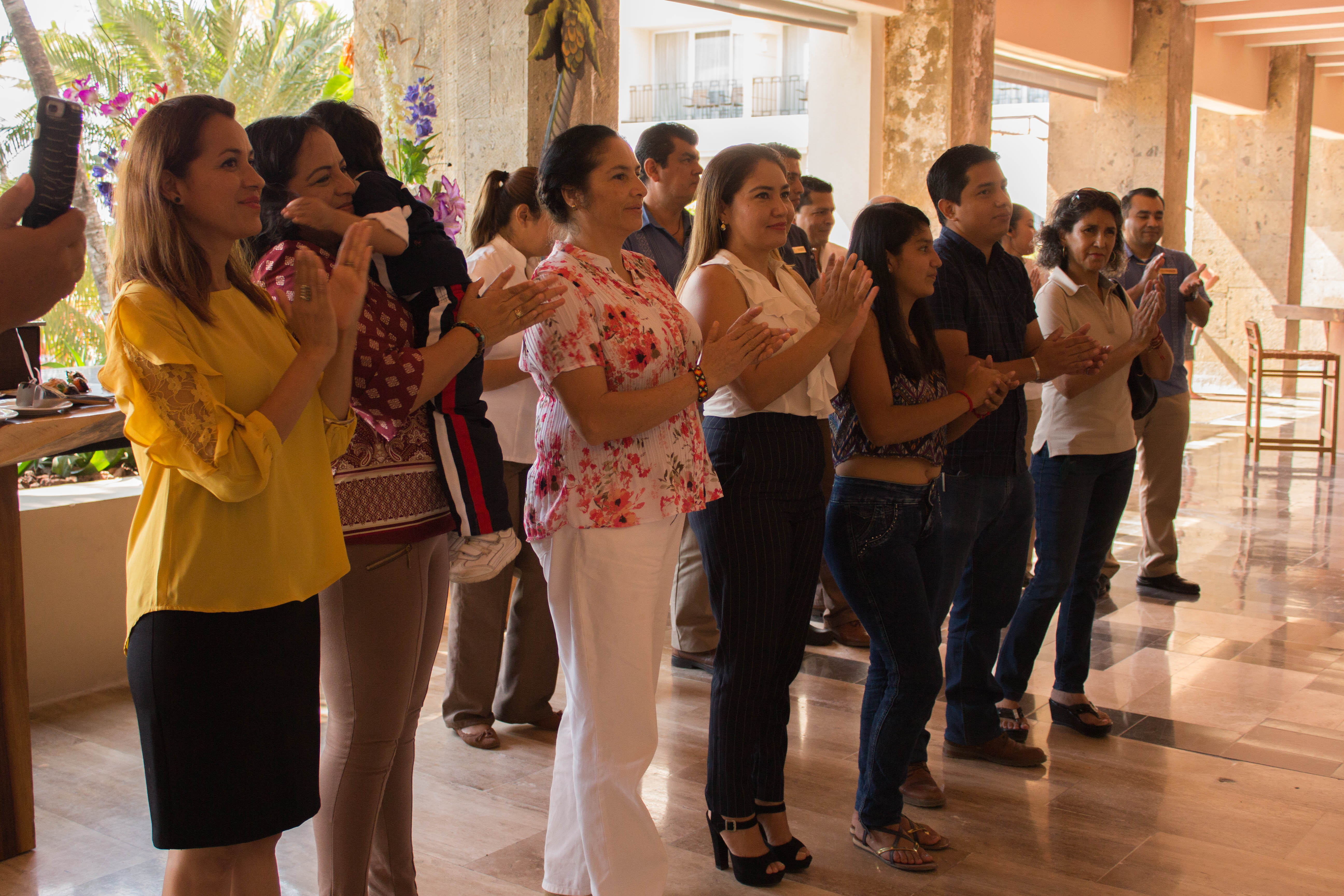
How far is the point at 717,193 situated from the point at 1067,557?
61.0 inches

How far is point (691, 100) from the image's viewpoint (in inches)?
974

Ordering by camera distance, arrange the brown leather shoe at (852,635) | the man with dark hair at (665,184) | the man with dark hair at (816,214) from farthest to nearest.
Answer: the man with dark hair at (816,214), the brown leather shoe at (852,635), the man with dark hair at (665,184)

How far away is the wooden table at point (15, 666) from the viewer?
256cm

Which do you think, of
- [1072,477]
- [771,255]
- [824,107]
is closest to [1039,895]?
[1072,477]

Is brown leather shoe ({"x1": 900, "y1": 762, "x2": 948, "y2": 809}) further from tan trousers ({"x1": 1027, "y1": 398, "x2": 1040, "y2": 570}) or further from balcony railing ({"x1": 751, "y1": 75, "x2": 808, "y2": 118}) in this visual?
balcony railing ({"x1": 751, "y1": 75, "x2": 808, "y2": 118})

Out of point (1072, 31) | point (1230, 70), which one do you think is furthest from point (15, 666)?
point (1230, 70)

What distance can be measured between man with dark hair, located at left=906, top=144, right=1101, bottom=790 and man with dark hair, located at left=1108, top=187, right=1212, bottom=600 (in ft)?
6.99

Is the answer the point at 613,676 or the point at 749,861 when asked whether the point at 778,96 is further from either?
the point at 613,676

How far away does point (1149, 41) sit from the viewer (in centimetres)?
985

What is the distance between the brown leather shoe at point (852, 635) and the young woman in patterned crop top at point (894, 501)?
155 cm

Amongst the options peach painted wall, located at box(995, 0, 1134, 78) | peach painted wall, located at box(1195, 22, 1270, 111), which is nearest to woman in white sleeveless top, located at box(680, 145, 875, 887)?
peach painted wall, located at box(995, 0, 1134, 78)

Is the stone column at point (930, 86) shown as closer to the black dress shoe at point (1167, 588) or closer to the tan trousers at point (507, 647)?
the black dress shoe at point (1167, 588)

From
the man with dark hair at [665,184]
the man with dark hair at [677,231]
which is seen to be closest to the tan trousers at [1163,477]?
the man with dark hair at [677,231]

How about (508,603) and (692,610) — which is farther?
(692,610)
